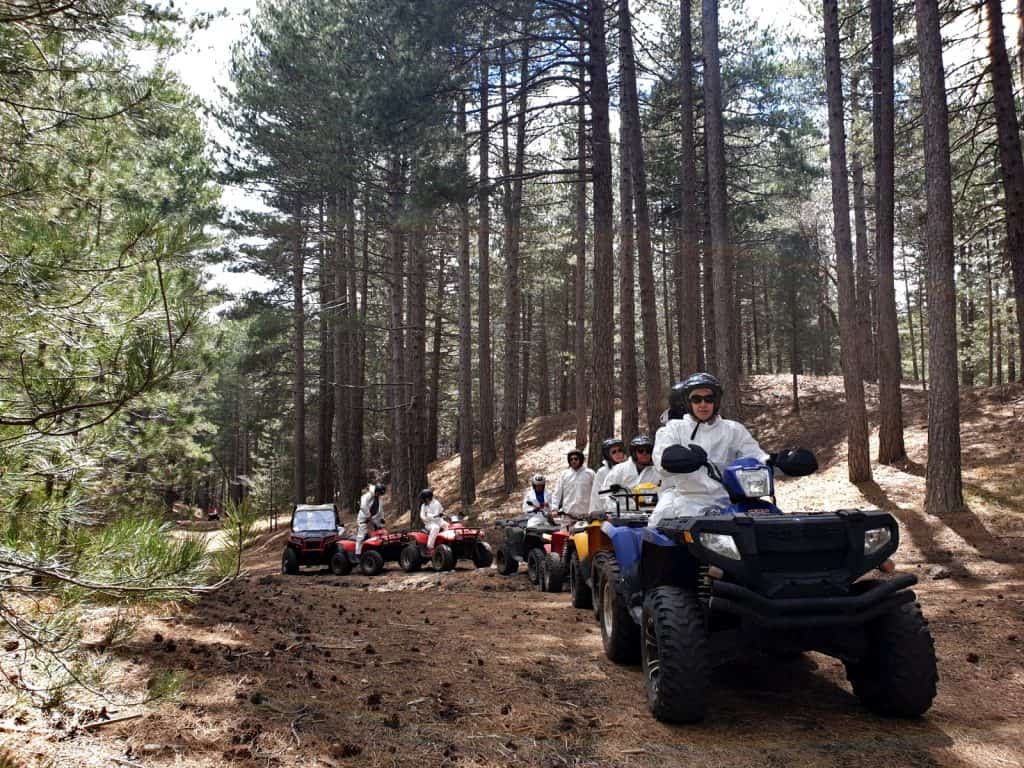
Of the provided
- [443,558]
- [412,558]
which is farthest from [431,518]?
[443,558]

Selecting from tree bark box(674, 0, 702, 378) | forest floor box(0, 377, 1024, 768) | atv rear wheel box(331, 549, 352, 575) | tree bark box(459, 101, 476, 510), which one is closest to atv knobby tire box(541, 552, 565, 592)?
forest floor box(0, 377, 1024, 768)

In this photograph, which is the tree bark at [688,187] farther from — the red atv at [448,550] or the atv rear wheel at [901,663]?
the atv rear wheel at [901,663]

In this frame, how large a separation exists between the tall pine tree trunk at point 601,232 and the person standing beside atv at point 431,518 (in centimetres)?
360

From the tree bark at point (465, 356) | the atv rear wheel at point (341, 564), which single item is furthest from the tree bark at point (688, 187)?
the atv rear wheel at point (341, 564)

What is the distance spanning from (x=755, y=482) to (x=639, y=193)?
44.7 feet

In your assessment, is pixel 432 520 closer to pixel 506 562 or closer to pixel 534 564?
pixel 506 562

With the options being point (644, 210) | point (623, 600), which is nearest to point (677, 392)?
point (623, 600)

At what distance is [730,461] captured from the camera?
514cm

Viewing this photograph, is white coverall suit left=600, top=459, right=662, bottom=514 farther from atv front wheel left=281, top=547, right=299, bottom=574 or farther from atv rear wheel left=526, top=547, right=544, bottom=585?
atv front wheel left=281, top=547, right=299, bottom=574

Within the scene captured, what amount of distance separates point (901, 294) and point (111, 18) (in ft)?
161

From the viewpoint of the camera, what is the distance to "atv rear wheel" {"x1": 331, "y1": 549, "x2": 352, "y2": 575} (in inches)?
570

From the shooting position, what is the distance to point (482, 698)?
15.2 ft

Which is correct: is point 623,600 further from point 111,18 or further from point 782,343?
point 782,343

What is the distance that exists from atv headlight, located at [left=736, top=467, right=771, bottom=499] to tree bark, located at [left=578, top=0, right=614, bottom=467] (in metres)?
9.89
